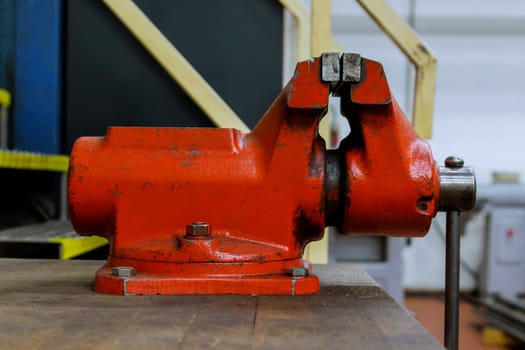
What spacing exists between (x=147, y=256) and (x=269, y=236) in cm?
20

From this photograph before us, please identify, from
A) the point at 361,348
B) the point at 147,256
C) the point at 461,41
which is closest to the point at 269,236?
the point at 147,256

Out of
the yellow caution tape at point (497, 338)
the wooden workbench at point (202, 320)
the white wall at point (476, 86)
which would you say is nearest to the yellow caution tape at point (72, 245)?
the wooden workbench at point (202, 320)

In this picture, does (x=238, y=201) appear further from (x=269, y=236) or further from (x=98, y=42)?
(x=98, y=42)

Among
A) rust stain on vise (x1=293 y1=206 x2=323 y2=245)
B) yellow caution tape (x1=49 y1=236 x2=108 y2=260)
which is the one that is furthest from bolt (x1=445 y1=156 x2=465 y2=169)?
yellow caution tape (x1=49 y1=236 x2=108 y2=260)

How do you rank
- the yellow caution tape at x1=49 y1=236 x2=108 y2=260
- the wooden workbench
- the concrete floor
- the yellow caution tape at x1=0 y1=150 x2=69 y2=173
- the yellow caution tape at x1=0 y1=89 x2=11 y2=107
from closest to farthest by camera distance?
1. the wooden workbench
2. the yellow caution tape at x1=49 y1=236 x2=108 y2=260
3. the yellow caution tape at x1=0 y1=150 x2=69 y2=173
4. the yellow caution tape at x1=0 y1=89 x2=11 y2=107
5. the concrete floor

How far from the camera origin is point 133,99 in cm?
185

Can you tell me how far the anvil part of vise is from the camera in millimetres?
775

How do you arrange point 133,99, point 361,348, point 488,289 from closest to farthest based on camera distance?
1. point 361,348
2. point 133,99
3. point 488,289

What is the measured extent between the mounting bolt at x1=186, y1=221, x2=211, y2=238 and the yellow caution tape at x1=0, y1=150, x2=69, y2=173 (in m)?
0.97

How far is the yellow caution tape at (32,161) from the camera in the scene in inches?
59.9

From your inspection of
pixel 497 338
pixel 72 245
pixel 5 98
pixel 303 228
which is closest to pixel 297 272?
pixel 303 228

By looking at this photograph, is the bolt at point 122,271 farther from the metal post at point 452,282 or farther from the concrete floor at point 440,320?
the concrete floor at point 440,320

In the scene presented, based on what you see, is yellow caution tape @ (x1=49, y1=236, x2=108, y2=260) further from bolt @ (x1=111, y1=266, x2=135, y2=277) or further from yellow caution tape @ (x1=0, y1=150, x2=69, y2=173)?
bolt @ (x1=111, y1=266, x2=135, y2=277)

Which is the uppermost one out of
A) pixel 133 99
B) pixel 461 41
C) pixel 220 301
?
pixel 461 41
